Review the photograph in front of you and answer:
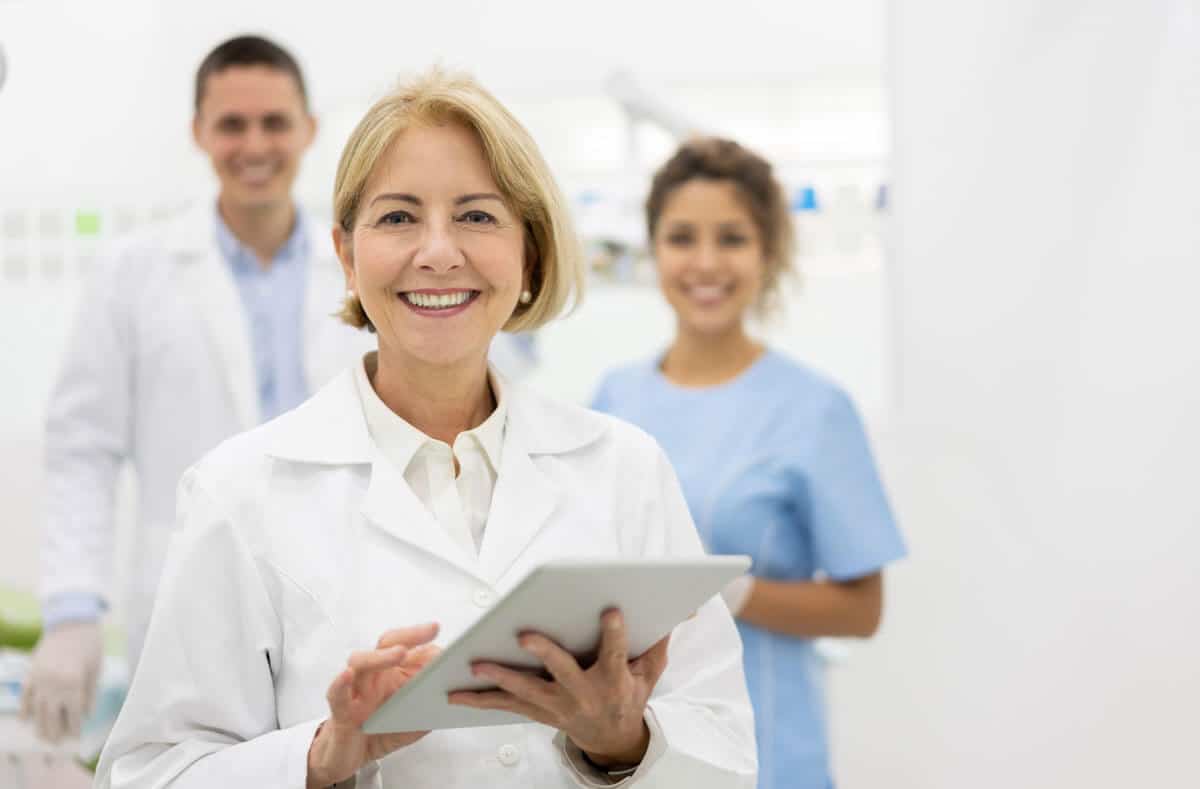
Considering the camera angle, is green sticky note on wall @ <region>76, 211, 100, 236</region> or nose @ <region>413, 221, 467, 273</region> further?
green sticky note on wall @ <region>76, 211, 100, 236</region>

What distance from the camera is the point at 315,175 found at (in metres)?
3.34

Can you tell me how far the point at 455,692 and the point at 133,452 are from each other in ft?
5.50

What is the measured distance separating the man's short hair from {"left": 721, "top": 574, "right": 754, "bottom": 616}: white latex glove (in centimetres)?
126

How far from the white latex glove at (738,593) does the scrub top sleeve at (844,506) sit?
173 millimetres

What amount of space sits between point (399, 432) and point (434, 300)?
13 cm

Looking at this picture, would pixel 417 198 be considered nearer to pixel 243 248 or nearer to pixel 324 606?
pixel 324 606

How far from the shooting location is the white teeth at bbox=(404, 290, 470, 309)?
1251 mm

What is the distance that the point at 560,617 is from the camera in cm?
98

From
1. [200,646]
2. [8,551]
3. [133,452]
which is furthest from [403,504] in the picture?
[8,551]

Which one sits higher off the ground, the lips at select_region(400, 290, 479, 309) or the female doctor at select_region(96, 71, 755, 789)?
the lips at select_region(400, 290, 479, 309)

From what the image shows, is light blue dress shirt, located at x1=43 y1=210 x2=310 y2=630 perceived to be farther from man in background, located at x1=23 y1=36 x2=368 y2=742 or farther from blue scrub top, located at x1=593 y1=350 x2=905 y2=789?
blue scrub top, located at x1=593 y1=350 x2=905 y2=789

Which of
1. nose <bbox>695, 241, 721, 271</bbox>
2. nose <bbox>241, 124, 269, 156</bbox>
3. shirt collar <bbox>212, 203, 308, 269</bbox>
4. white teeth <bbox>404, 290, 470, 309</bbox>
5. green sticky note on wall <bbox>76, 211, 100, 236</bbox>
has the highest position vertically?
nose <bbox>241, 124, 269, 156</bbox>

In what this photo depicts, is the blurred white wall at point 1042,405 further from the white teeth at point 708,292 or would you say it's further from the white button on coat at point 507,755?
the white button on coat at point 507,755

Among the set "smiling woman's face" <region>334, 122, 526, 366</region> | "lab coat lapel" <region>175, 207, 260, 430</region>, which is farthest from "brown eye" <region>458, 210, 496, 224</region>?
"lab coat lapel" <region>175, 207, 260, 430</region>
